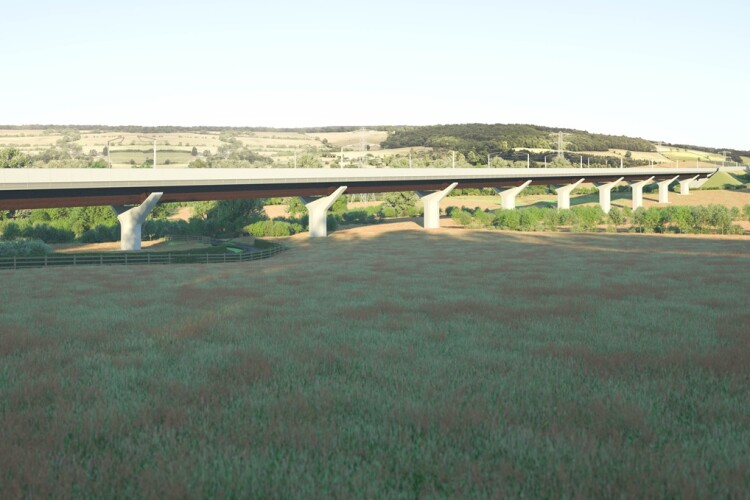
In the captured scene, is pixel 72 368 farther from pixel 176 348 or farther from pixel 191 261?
pixel 191 261

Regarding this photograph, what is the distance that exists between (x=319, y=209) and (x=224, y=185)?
12524 millimetres

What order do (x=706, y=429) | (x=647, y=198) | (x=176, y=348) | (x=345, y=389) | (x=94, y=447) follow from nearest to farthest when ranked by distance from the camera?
(x=94, y=447) < (x=706, y=429) < (x=345, y=389) < (x=176, y=348) < (x=647, y=198)

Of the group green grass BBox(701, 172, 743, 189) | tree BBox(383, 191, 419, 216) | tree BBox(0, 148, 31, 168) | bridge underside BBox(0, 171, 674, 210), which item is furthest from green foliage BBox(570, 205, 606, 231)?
tree BBox(0, 148, 31, 168)

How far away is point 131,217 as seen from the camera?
51.7 meters

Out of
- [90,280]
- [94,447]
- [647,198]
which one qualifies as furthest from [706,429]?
[647,198]

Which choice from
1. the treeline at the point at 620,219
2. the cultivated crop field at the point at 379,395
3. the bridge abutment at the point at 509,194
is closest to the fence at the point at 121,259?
the cultivated crop field at the point at 379,395

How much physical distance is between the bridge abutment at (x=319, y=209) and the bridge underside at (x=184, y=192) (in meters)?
0.73

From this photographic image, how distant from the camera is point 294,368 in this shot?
35.0ft

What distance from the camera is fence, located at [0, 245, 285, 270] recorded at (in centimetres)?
3850

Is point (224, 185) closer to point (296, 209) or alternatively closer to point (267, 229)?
point (267, 229)

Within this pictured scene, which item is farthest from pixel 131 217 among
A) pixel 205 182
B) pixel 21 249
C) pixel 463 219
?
pixel 463 219

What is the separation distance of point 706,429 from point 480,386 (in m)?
3.15

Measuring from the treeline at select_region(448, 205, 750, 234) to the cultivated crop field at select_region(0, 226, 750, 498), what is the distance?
172 ft

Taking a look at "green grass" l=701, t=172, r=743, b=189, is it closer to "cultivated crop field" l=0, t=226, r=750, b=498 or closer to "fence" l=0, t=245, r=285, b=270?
"fence" l=0, t=245, r=285, b=270
